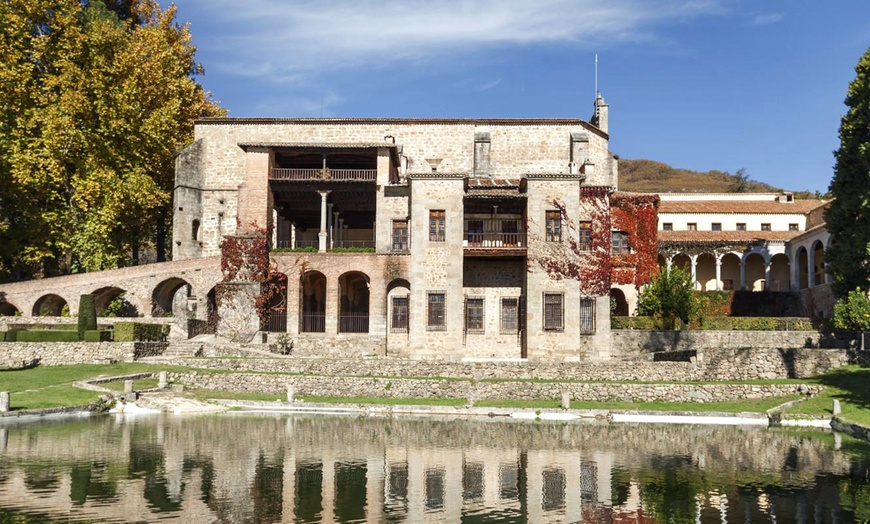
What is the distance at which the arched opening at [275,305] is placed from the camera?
39.6 meters

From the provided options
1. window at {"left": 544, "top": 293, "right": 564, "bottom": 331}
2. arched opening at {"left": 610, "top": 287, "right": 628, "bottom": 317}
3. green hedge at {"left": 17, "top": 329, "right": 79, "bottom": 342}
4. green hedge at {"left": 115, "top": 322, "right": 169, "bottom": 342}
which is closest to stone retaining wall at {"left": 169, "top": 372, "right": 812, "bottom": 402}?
green hedge at {"left": 115, "top": 322, "right": 169, "bottom": 342}

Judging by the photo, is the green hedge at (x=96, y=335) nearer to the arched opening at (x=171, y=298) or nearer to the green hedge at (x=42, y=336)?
the green hedge at (x=42, y=336)

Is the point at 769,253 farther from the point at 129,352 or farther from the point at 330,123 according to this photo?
the point at 129,352

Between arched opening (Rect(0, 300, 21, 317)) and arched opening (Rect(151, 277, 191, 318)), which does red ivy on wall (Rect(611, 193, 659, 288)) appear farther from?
arched opening (Rect(0, 300, 21, 317))

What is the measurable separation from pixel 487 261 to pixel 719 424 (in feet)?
55.6

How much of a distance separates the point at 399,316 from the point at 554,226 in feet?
29.9

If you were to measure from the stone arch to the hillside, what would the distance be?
59.1 meters

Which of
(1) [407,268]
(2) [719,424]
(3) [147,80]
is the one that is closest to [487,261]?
(1) [407,268]

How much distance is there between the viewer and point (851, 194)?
37.1m

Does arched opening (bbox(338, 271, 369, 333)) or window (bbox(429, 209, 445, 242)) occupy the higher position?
window (bbox(429, 209, 445, 242))

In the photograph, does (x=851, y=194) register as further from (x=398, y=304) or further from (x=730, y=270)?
(x=398, y=304)

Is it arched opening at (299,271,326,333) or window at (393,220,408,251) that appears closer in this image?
window at (393,220,408,251)

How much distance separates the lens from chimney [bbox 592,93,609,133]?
5081cm

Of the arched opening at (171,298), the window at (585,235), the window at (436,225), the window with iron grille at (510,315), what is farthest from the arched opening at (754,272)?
the arched opening at (171,298)
